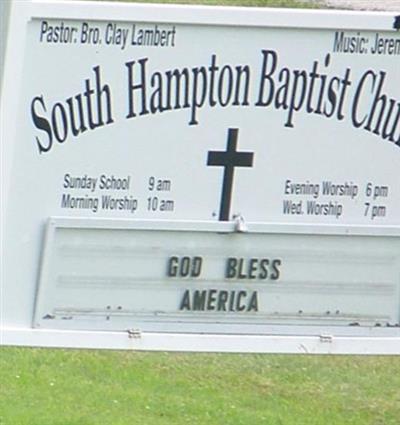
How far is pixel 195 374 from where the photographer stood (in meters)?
8.38

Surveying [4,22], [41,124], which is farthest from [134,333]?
[4,22]

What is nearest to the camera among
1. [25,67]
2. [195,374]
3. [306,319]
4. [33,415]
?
[25,67]

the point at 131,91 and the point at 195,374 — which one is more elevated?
the point at 131,91

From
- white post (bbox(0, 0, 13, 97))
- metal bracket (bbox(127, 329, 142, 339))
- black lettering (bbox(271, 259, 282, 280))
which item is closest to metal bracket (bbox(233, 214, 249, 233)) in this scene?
black lettering (bbox(271, 259, 282, 280))

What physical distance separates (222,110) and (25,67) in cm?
65

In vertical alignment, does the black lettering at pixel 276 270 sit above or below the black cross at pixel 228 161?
below

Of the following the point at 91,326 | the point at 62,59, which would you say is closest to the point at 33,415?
the point at 91,326

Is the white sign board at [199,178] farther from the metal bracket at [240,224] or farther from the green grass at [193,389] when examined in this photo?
the green grass at [193,389]

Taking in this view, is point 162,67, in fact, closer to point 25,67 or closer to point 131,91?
point 131,91

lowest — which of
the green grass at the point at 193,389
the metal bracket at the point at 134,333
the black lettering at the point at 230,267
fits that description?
the green grass at the point at 193,389

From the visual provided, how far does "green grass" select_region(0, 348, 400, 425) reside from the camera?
24.9 ft

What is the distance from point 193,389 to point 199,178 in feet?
9.91

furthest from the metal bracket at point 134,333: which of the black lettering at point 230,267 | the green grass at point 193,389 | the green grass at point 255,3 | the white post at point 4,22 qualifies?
the green grass at point 255,3

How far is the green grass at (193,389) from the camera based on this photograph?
7.60m
